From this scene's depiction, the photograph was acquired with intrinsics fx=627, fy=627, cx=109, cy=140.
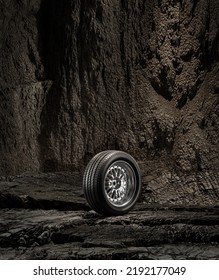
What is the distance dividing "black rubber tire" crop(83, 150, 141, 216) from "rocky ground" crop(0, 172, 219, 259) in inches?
6.1

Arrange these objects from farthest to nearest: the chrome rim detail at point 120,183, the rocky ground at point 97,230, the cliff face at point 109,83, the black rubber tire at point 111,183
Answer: the cliff face at point 109,83 < the chrome rim detail at point 120,183 < the black rubber tire at point 111,183 < the rocky ground at point 97,230

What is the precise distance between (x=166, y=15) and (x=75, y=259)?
5169mm

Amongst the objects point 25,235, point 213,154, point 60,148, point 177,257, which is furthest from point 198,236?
point 60,148

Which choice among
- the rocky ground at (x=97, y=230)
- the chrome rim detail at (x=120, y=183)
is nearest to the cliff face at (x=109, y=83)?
the rocky ground at (x=97, y=230)

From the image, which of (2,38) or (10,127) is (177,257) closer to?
(10,127)

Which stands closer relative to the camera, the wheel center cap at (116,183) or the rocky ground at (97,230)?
the rocky ground at (97,230)

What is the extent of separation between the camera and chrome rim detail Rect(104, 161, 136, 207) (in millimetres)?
7680

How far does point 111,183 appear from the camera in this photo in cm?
774

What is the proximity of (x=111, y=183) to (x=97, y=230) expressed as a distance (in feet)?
3.40

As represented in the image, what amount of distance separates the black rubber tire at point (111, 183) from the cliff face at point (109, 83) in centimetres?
177

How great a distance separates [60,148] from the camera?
10711 millimetres

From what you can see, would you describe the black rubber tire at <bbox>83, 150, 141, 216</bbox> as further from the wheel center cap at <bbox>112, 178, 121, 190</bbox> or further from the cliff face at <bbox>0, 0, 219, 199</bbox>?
the cliff face at <bbox>0, 0, 219, 199</bbox>

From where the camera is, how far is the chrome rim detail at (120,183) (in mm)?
7680

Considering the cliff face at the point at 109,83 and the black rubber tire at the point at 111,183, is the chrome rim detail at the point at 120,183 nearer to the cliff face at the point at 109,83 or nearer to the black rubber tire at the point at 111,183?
the black rubber tire at the point at 111,183
